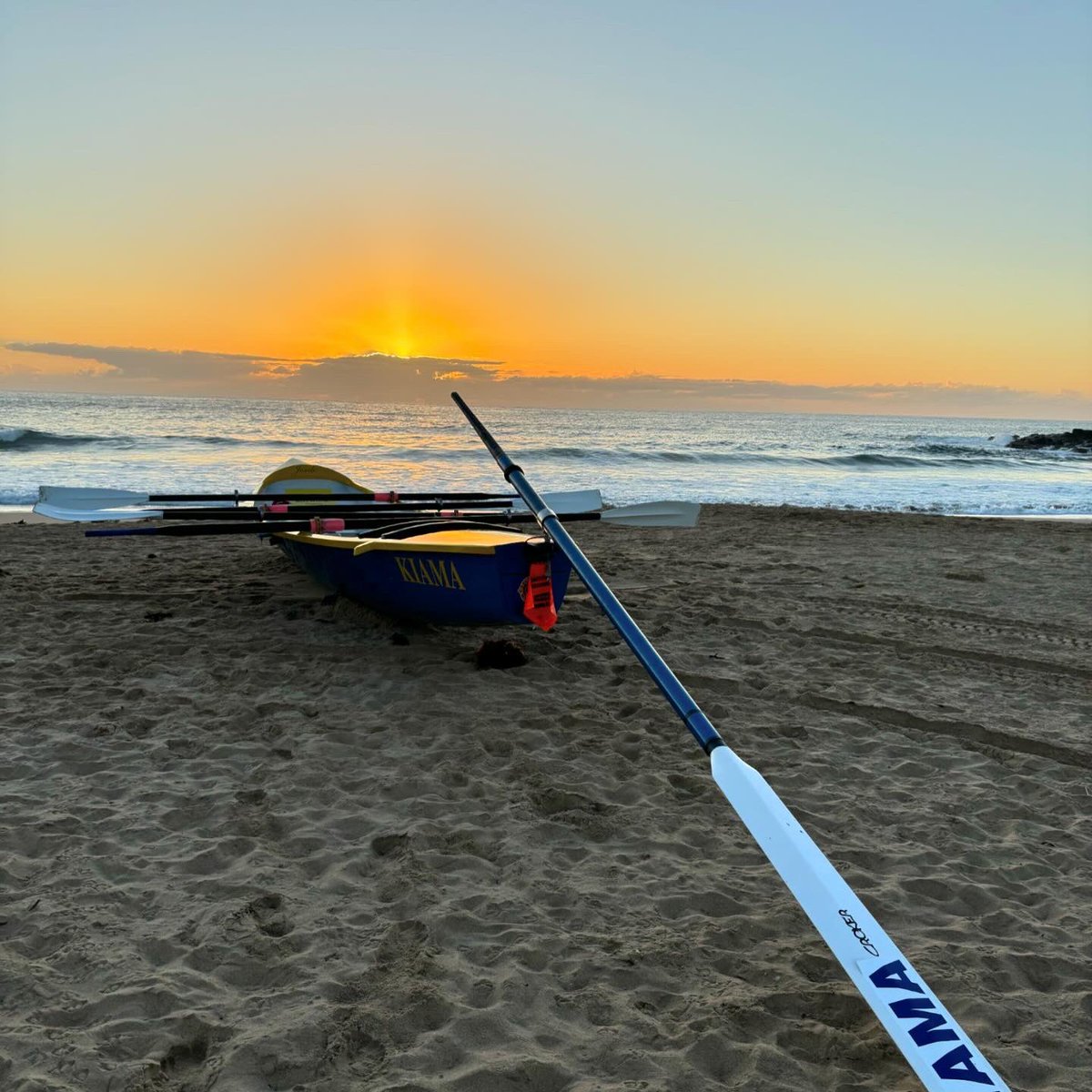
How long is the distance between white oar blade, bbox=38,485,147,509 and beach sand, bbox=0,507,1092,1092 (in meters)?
1.00

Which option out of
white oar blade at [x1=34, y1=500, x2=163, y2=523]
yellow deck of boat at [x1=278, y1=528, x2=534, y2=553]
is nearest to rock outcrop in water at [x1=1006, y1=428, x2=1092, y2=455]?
yellow deck of boat at [x1=278, y1=528, x2=534, y2=553]

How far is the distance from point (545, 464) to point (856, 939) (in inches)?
975

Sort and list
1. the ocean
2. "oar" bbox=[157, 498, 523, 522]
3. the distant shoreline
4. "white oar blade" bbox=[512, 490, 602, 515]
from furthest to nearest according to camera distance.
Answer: the ocean → the distant shoreline → "white oar blade" bbox=[512, 490, 602, 515] → "oar" bbox=[157, 498, 523, 522]

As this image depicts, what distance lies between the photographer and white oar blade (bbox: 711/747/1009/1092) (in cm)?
170

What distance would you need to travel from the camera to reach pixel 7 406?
4853cm

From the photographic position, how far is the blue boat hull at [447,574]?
4.86 m

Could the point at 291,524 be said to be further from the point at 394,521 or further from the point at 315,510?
the point at 394,521

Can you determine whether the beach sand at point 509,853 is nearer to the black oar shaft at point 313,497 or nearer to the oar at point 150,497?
the oar at point 150,497

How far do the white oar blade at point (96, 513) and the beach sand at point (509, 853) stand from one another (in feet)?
2.57

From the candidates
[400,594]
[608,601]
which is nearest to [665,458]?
[400,594]

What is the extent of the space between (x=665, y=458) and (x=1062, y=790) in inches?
1001

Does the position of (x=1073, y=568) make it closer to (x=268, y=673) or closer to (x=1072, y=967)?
(x=1072, y=967)

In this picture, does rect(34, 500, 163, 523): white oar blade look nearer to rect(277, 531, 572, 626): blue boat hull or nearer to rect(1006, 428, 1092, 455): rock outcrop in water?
rect(277, 531, 572, 626): blue boat hull

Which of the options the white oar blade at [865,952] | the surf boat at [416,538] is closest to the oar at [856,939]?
the white oar blade at [865,952]
